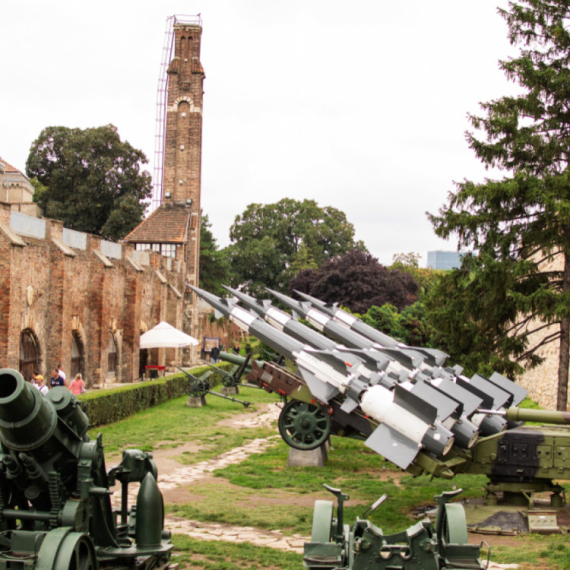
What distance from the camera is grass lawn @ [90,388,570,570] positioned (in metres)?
9.05

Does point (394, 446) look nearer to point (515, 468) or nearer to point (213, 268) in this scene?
point (515, 468)

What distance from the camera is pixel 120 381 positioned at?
97.0 ft

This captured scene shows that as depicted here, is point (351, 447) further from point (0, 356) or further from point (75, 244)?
point (75, 244)

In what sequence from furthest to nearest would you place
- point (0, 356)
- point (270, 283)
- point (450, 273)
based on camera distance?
point (270, 283) → point (450, 273) → point (0, 356)

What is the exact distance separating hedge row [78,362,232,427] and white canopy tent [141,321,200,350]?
55.2 inches

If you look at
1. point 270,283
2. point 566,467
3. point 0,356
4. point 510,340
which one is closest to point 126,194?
point 270,283

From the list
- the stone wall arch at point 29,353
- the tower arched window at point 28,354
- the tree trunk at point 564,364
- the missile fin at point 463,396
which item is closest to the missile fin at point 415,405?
the missile fin at point 463,396

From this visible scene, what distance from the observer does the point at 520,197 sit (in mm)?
18234

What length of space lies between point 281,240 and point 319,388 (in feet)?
163

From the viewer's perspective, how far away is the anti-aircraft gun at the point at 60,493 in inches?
245

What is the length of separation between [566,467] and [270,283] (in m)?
52.0

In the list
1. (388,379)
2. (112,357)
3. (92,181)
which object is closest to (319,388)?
(388,379)

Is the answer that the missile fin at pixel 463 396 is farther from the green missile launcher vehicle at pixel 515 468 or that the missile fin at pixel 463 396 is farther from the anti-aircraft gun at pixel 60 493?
the anti-aircraft gun at pixel 60 493

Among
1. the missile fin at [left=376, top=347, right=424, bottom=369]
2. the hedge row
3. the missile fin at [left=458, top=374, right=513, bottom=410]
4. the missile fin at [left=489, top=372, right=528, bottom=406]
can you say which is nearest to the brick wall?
the hedge row
